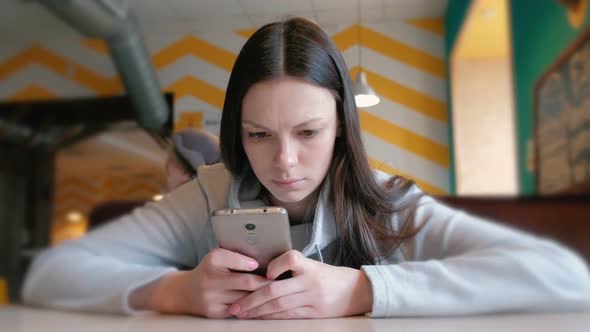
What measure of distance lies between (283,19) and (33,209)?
255 millimetres

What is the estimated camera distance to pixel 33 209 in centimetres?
37

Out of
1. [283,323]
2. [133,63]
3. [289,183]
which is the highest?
[133,63]

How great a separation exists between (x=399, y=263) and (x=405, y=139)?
0.11m

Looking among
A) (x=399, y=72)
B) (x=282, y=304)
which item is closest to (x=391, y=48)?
(x=399, y=72)

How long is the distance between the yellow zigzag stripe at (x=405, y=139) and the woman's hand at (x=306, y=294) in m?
0.12

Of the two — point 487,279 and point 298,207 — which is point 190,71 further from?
point 487,279

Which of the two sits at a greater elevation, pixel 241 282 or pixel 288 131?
pixel 288 131

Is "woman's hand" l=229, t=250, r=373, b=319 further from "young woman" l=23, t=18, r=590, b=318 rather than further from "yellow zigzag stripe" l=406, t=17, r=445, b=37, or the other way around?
"yellow zigzag stripe" l=406, t=17, r=445, b=37

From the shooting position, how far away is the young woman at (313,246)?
37cm

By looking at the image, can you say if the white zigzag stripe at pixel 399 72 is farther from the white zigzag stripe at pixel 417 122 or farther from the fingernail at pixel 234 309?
the fingernail at pixel 234 309

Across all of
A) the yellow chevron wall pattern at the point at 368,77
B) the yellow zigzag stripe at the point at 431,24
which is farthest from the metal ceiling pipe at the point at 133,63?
the yellow zigzag stripe at the point at 431,24

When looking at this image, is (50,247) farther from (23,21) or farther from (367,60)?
(367,60)

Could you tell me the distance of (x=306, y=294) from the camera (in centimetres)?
39

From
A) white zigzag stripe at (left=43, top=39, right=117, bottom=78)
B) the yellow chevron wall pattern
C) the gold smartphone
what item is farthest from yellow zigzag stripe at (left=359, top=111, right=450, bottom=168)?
white zigzag stripe at (left=43, top=39, right=117, bottom=78)
